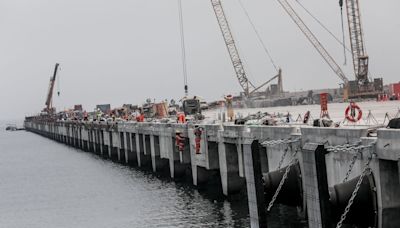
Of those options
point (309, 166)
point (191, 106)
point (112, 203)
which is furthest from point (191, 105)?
point (309, 166)

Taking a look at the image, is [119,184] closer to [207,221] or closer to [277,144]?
[207,221]

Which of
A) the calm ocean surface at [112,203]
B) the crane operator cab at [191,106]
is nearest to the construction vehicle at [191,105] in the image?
the crane operator cab at [191,106]

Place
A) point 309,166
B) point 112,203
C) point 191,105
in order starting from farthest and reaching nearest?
1. point 191,105
2. point 112,203
3. point 309,166

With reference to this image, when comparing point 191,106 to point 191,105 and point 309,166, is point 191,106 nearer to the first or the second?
point 191,105

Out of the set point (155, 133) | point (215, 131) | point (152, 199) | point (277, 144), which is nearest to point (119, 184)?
point (155, 133)

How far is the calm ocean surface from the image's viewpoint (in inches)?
1670

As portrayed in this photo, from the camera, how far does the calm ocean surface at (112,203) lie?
1670 inches

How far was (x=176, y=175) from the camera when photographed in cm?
6275

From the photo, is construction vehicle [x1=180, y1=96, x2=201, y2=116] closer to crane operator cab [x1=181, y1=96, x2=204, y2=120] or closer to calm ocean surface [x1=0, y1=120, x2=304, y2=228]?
crane operator cab [x1=181, y1=96, x2=204, y2=120]

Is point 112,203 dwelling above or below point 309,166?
below

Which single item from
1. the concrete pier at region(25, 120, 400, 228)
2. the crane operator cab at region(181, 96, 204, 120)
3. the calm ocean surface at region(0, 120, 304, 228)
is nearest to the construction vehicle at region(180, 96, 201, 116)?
the crane operator cab at region(181, 96, 204, 120)

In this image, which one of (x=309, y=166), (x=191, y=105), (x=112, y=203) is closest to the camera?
(x=309, y=166)

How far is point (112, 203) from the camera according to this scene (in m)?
53.8

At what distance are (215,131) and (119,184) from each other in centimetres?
2370
